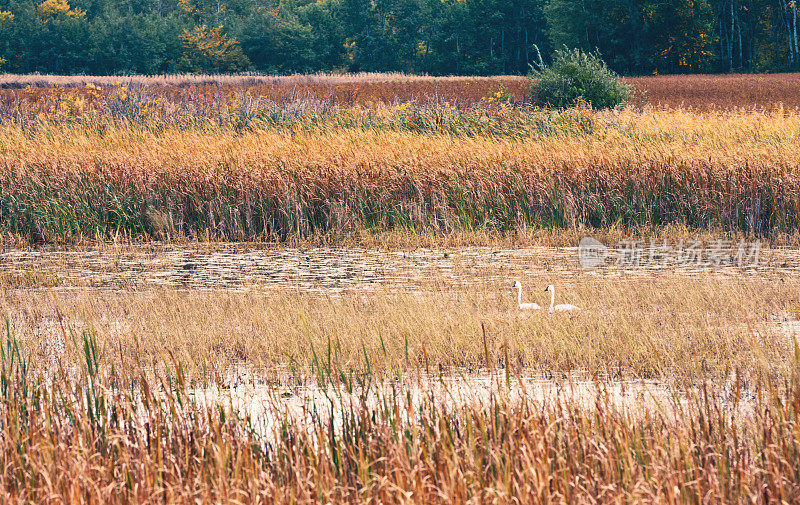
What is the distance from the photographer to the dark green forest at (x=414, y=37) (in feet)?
166

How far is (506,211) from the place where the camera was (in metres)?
11.1

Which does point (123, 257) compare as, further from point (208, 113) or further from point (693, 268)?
point (208, 113)

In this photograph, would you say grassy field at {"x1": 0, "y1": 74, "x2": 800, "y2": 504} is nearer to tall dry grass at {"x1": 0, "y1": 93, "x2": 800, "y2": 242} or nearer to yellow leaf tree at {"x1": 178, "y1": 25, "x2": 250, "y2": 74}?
tall dry grass at {"x1": 0, "y1": 93, "x2": 800, "y2": 242}

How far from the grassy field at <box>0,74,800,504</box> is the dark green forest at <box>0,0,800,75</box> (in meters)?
36.8

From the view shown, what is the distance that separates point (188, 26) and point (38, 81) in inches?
1022

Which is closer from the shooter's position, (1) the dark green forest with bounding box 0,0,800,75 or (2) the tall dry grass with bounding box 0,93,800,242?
(2) the tall dry grass with bounding box 0,93,800,242

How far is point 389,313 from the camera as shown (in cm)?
673

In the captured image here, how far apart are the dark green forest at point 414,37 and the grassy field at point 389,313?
36.8m

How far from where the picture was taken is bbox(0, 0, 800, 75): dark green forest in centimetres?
5059

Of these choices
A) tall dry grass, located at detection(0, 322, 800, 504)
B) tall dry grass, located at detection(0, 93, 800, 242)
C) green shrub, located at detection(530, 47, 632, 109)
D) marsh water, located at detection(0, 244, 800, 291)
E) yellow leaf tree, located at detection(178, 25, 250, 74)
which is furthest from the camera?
yellow leaf tree, located at detection(178, 25, 250, 74)

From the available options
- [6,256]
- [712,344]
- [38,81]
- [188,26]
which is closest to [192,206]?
[6,256]

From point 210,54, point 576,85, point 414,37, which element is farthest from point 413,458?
point 414,37

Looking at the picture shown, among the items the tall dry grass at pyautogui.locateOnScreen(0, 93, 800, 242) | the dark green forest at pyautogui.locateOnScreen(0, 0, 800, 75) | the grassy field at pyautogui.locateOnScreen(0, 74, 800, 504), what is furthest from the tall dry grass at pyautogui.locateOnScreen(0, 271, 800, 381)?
the dark green forest at pyautogui.locateOnScreen(0, 0, 800, 75)

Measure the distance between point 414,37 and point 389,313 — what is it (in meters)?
63.7
